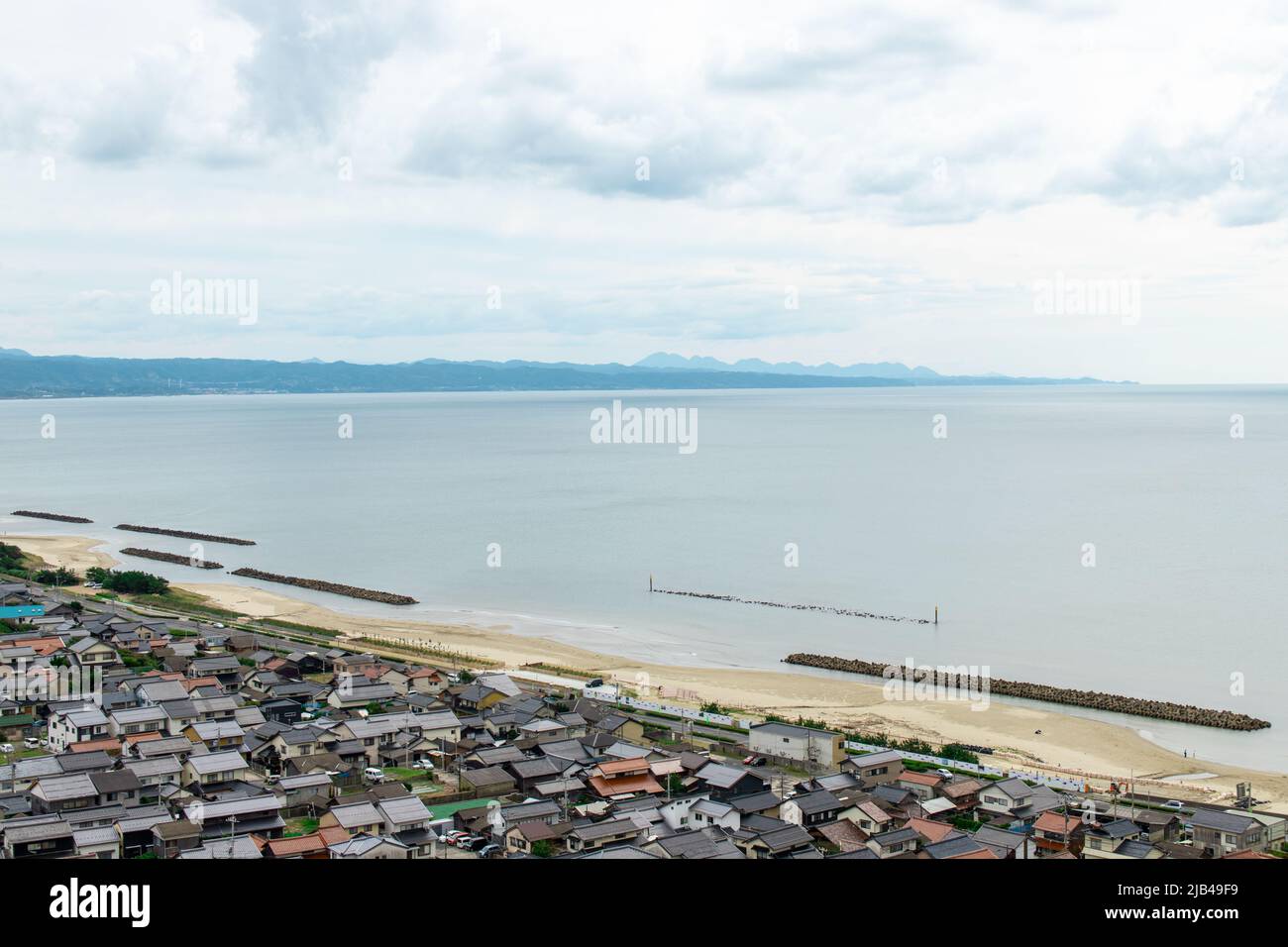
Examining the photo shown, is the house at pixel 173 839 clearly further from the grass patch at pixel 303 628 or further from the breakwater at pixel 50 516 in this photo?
the breakwater at pixel 50 516

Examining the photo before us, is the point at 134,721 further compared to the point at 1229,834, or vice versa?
the point at 134,721

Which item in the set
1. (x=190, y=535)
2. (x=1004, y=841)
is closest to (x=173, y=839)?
(x=1004, y=841)

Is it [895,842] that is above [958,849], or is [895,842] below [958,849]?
below

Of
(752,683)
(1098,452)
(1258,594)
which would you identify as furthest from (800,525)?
(1098,452)

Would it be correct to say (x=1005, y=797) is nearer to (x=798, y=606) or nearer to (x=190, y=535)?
(x=798, y=606)

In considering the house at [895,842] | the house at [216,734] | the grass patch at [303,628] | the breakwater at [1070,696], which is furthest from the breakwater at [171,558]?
the house at [895,842]

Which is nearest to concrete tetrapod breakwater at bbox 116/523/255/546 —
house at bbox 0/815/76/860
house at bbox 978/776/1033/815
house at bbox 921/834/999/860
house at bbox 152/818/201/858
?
house at bbox 0/815/76/860

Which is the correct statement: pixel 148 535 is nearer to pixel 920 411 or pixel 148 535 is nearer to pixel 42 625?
pixel 42 625
